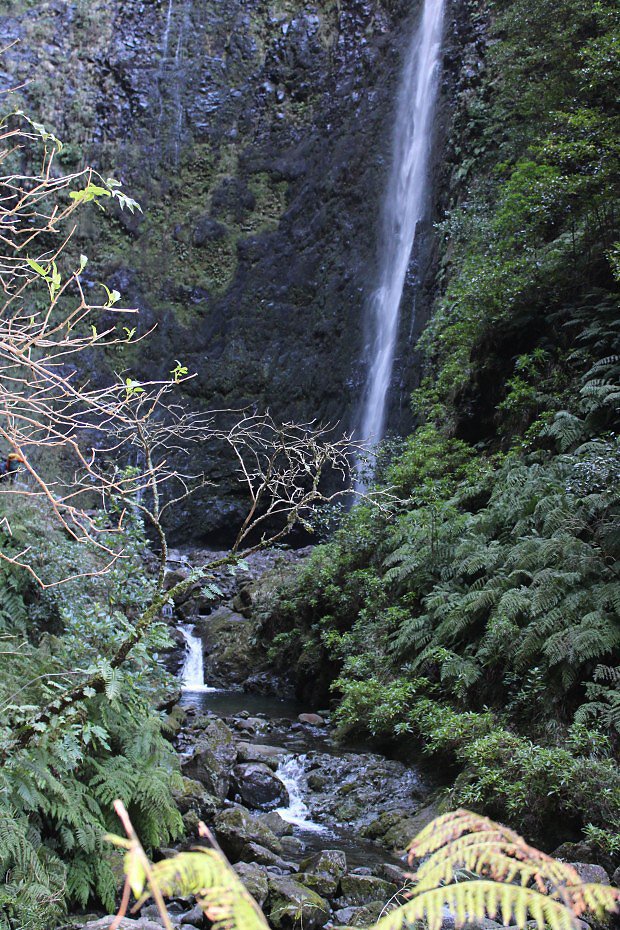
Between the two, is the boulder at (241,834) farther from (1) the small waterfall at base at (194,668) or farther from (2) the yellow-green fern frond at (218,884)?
(1) the small waterfall at base at (194,668)

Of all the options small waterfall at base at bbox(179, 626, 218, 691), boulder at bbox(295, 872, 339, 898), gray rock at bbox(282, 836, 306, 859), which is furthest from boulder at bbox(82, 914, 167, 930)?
small waterfall at base at bbox(179, 626, 218, 691)

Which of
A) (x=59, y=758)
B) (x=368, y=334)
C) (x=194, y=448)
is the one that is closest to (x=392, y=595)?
(x=59, y=758)

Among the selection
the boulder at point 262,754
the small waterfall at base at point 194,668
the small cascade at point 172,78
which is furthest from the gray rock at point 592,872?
the small cascade at point 172,78

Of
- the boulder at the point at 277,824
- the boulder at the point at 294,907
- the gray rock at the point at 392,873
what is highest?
the boulder at the point at 294,907

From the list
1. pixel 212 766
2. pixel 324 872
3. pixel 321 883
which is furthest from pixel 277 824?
pixel 321 883

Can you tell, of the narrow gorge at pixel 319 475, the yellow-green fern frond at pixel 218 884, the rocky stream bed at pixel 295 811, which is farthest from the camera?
the rocky stream bed at pixel 295 811

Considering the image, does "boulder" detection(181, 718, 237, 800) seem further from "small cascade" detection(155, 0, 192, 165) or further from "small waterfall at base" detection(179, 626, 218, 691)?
"small cascade" detection(155, 0, 192, 165)

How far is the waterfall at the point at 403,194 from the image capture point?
1925cm

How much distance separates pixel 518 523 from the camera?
7621mm

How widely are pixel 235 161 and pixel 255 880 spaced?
24.9 m

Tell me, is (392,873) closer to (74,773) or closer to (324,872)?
(324,872)

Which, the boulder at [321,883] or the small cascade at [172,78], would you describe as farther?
the small cascade at [172,78]

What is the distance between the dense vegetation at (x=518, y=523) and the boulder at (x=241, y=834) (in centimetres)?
157

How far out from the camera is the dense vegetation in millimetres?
5637
